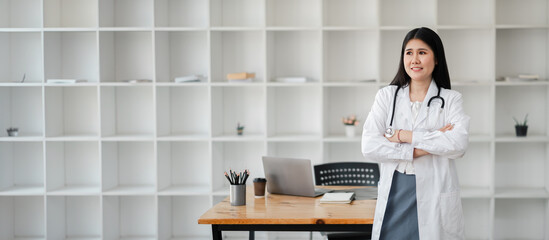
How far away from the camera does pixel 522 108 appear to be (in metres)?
5.19

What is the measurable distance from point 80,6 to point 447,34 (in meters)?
3.22

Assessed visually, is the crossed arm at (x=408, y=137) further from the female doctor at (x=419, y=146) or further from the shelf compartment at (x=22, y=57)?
the shelf compartment at (x=22, y=57)

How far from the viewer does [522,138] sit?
489 cm

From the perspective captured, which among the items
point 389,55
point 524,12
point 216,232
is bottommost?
point 216,232

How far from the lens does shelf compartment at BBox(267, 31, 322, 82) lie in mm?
5277

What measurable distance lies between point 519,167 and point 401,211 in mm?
2778

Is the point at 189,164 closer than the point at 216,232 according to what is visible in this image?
No

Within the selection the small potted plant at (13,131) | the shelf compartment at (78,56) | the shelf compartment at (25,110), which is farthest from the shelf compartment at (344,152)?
the small potted plant at (13,131)

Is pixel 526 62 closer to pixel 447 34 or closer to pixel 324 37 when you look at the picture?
pixel 447 34

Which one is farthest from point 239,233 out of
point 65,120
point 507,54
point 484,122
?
point 507,54

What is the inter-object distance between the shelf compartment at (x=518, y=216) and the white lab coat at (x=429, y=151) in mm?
2600

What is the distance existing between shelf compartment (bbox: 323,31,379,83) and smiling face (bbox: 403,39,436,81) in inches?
89.8

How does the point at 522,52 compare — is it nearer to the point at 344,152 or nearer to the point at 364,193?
the point at 344,152

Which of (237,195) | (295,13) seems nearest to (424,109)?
(237,195)
